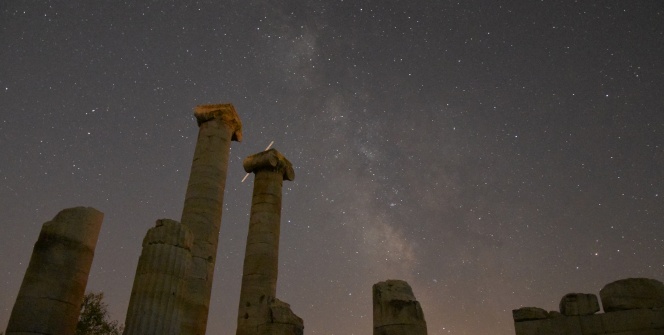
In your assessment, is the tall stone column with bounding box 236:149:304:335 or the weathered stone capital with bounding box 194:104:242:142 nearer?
the tall stone column with bounding box 236:149:304:335

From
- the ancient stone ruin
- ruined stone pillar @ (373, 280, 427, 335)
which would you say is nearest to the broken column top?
ruined stone pillar @ (373, 280, 427, 335)

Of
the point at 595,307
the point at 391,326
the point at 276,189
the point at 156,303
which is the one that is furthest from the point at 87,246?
the point at 595,307

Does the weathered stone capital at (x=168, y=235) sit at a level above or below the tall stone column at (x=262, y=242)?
below

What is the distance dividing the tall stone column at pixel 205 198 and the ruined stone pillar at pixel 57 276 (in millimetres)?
2550

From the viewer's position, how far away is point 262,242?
18.2 m

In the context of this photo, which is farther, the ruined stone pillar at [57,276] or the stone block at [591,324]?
the ruined stone pillar at [57,276]

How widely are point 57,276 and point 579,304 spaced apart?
1101 centimetres

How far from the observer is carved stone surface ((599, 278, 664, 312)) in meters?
10.1

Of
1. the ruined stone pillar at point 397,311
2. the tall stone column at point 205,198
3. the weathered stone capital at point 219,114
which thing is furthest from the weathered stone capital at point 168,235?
the weathered stone capital at point 219,114

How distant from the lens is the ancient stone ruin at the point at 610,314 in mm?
9898

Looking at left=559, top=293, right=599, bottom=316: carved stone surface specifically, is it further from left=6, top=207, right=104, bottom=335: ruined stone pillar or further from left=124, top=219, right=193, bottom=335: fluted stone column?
left=6, top=207, right=104, bottom=335: ruined stone pillar

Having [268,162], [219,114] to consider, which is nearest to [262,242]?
[268,162]

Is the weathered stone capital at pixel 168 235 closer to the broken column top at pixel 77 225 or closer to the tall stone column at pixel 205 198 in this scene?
the broken column top at pixel 77 225

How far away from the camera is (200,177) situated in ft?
53.4
